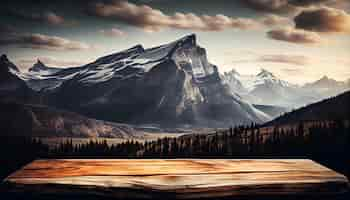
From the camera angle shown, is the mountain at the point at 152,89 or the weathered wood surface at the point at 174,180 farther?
the mountain at the point at 152,89

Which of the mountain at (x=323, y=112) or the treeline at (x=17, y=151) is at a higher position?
the mountain at (x=323, y=112)

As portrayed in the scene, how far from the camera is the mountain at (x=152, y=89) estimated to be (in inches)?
134

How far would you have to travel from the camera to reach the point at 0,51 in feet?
10.7

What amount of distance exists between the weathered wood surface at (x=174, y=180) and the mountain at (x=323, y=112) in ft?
3.90

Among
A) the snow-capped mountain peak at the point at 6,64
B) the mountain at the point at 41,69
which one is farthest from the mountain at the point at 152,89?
the snow-capped mountain peak at the point at 6,64

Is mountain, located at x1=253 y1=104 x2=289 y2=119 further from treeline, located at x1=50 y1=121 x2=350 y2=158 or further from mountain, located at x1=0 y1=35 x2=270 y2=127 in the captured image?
treeline, located at x1=50 y1=121 x2=350 y2=158

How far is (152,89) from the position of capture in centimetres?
349

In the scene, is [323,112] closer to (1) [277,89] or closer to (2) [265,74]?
(1) [277,89]

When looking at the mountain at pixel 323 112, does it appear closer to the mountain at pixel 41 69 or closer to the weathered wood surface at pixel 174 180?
the weathered wood surface at pixel 174 180

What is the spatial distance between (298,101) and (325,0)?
899mm

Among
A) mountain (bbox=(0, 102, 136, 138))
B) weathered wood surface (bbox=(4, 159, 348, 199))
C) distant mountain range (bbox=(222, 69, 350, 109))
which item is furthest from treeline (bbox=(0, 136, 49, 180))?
distant mountain range (bbox=(222, 69, 350, 109))

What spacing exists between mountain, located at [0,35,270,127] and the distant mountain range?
0.33ft

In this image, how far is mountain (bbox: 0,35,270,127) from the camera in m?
3.41

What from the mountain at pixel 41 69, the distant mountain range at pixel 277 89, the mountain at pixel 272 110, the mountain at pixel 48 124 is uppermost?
the mountain at pixel 41 69
